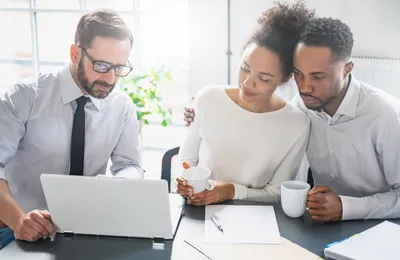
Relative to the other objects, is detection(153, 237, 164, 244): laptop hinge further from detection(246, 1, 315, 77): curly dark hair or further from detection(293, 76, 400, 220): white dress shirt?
detection(246, 1, 315, 77): curly dark hair

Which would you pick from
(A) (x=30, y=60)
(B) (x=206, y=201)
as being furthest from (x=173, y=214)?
(A) (x=30, y=60)

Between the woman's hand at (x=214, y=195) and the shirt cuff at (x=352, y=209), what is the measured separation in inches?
14.3

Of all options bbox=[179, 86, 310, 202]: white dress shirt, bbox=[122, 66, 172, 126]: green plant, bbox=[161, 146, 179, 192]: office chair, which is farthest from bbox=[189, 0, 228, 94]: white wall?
bbox=[179, 86, 310, 202]: white dress shirt

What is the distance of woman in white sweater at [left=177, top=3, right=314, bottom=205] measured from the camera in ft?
5.36

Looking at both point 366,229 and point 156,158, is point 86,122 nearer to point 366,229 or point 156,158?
point 366,229

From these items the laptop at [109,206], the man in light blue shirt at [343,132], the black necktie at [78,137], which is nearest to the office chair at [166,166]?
the black necktie at [78,137]

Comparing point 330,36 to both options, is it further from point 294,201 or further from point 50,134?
point 50,134

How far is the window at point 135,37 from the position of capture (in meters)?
3.03

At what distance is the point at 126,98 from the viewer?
6.17ft

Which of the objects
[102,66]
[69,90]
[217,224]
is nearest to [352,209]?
[217,224]

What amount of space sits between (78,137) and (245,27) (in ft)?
4.30

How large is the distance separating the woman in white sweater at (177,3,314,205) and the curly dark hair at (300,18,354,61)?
10 cm

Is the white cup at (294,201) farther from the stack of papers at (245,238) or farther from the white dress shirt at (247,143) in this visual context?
the white dress shirt at (247,143)

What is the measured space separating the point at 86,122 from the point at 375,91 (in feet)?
3.56
